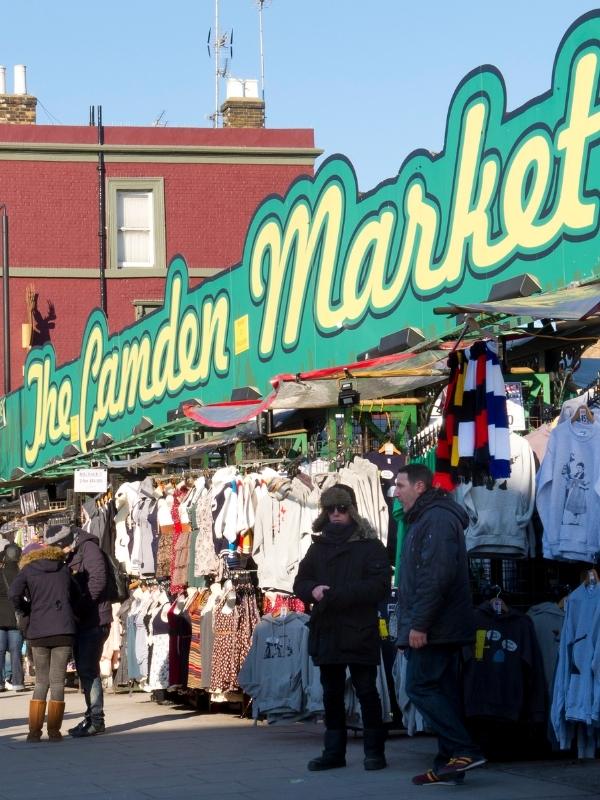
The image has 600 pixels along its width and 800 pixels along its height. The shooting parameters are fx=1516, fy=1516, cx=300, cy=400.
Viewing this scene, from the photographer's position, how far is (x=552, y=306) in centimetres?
936

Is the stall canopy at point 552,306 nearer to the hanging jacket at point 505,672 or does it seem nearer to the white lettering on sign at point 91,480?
the hanging jacket at point 505,672

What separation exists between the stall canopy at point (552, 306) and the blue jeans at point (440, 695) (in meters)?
2.13

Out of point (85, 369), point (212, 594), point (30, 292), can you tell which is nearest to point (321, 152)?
point (30, 292)

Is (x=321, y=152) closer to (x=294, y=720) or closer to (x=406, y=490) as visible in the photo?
(x=294, y=720)

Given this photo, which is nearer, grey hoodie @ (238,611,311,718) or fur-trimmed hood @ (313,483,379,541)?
fur-trimmed hood @ (313,483,379,541)

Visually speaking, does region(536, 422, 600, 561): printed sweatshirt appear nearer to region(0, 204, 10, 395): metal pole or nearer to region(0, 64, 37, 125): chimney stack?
region(0, 204, 10, 395): metal pole

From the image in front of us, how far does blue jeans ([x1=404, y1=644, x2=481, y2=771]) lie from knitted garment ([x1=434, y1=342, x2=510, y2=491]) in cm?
125

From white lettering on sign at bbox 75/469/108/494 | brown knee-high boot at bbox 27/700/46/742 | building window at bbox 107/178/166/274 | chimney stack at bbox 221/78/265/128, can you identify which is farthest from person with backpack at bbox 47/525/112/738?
chimney stack at bbox 221/78/265/128

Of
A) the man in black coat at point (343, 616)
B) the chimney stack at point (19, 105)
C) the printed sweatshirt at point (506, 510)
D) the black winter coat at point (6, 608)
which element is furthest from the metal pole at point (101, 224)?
the printed sweatshirt at point (506, 510)

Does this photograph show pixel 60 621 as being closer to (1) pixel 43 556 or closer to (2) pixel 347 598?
(1) pixel 43 556

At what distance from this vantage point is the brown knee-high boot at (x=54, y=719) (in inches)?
534

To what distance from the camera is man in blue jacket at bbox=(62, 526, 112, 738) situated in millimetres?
13781

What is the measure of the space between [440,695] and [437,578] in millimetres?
758

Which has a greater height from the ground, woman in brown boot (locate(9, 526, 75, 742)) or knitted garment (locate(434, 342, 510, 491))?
knitted garment (locate(434, 342, 510, 491))
